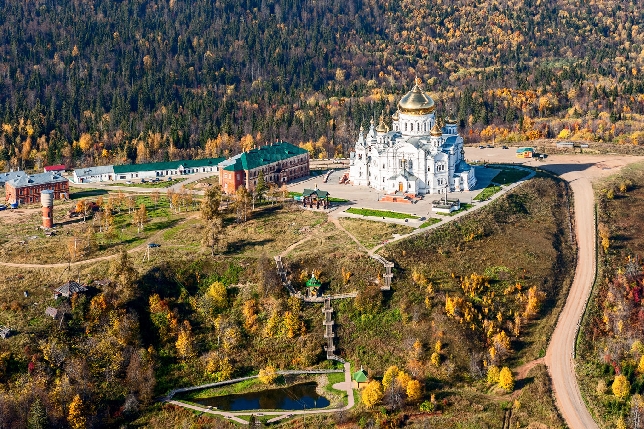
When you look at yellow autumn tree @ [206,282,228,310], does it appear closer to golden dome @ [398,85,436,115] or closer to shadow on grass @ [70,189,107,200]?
golden dome @ [398,85,436,115]

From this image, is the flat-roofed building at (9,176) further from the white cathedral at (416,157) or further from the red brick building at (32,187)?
the white cathedral at (416,157)

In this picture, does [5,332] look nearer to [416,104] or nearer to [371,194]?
[371,194]

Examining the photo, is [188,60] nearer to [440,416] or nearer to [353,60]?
[353,60]

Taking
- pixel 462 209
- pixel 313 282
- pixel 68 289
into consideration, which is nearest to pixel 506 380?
pixel 313 282

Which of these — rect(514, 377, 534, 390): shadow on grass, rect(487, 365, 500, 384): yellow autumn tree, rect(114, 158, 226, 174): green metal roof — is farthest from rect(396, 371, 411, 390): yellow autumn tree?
rect(114, 158, 226, 174): green metal roof

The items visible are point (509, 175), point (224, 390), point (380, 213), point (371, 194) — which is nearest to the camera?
point (224, 390)

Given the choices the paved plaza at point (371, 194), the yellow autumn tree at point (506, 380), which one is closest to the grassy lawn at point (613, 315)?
the yellow autumn tree at point (506, 380)

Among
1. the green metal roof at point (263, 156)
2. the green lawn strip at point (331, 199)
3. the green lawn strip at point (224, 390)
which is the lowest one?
the green lawn strip at point (224, 390)
